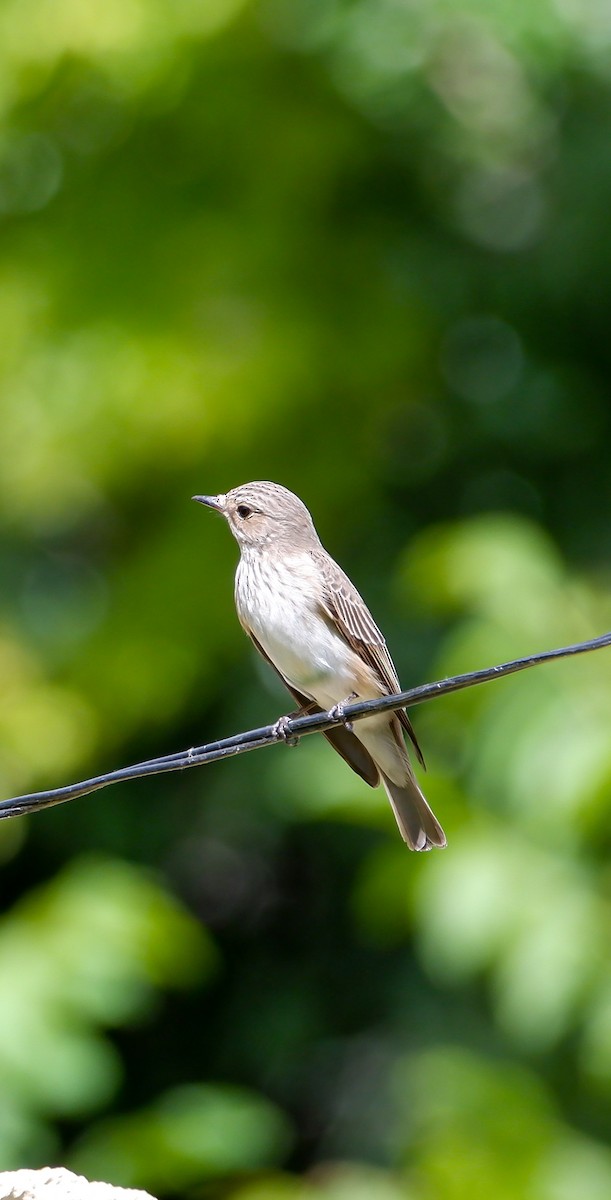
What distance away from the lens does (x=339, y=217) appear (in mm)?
8914

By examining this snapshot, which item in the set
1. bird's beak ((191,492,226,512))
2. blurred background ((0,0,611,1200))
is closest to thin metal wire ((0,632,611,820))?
bird's beak ((191,492,226,512))

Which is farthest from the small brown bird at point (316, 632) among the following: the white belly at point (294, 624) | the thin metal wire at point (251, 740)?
the thin metal wire at point (251, 740)

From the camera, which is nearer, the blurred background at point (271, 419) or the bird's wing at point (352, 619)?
the bird's wing at point (352, 619)

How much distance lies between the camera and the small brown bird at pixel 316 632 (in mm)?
5086

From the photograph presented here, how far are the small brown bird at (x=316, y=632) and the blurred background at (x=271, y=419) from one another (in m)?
1.32

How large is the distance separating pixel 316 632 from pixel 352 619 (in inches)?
6.1

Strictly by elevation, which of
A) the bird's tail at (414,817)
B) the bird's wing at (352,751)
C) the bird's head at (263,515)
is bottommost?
the bird's tail at (414,817)

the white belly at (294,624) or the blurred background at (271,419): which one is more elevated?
the blurred background at (271,419)

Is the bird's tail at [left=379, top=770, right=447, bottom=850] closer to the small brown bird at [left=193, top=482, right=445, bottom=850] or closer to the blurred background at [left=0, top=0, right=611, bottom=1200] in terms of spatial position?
the small brown bird at [left=193, top=482, right=445, bottom=850]

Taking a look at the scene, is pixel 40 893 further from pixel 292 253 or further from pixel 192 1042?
pixel 292 253

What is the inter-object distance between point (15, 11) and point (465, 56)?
2450 millimetres

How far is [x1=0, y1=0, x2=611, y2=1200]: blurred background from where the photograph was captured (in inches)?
308

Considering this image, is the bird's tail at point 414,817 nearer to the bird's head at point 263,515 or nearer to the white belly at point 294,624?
the white belly at point 294,624

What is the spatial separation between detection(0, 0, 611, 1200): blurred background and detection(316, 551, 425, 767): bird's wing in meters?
1.54
